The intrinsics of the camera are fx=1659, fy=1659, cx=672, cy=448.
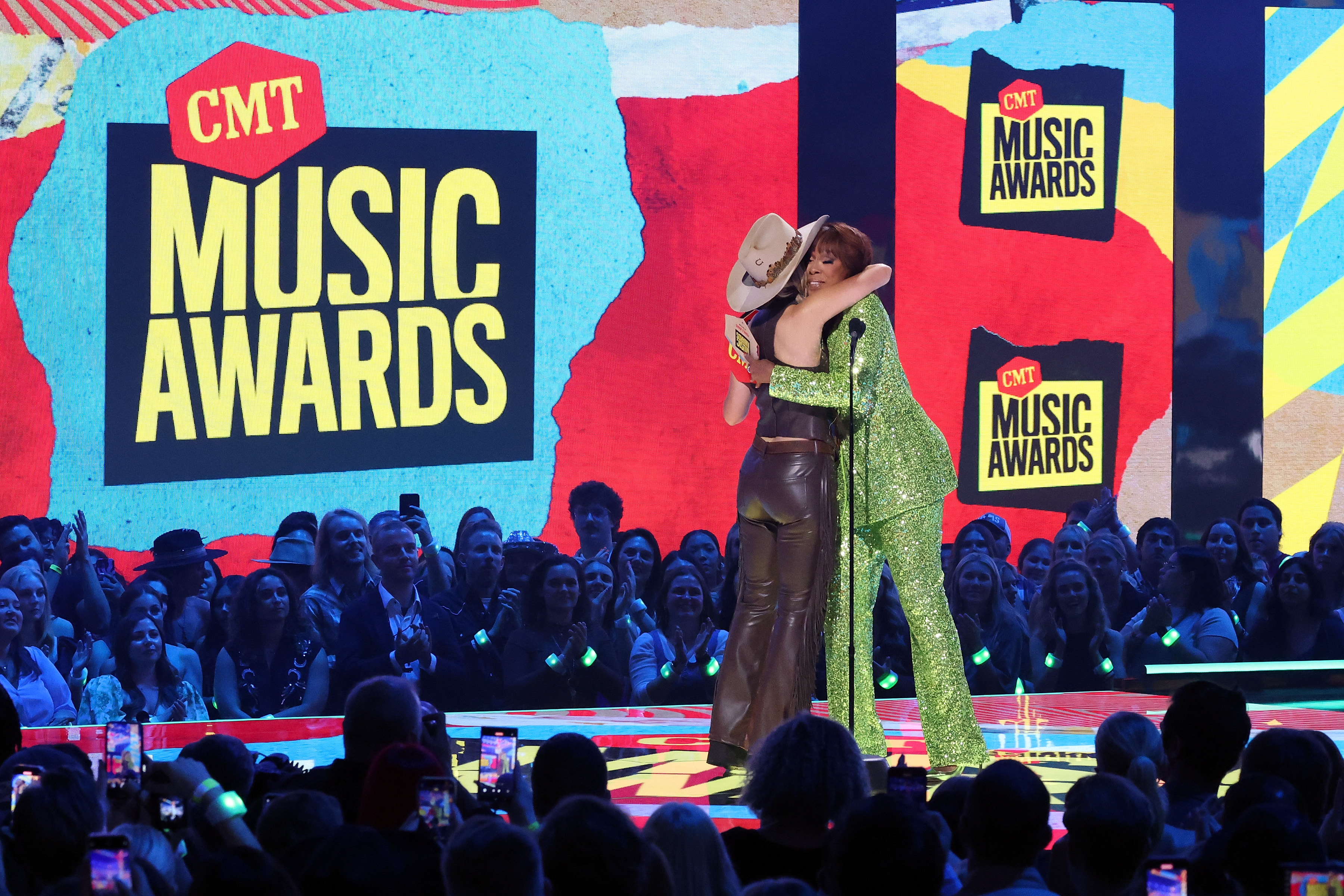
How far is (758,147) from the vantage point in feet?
23.6

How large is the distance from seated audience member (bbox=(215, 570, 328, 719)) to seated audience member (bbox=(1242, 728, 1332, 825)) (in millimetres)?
4407

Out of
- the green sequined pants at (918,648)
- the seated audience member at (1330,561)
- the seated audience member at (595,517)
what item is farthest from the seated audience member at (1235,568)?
the green sequined pants at (918,648)

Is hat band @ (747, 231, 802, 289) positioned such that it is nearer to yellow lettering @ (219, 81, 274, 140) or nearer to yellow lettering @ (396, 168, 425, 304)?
yellow lettering @ (396, 168, 425, 304)

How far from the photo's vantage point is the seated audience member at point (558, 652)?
266 inches

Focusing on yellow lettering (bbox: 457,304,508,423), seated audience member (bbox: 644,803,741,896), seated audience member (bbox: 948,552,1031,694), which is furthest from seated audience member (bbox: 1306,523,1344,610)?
seated audience member (bbox: 644,803,741,896)

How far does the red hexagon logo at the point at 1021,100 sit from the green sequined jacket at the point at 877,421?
2.98 metres

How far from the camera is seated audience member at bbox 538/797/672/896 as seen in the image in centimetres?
220

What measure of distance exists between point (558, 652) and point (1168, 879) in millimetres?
4851

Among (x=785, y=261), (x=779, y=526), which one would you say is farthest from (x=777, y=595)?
(x=785, y=261)

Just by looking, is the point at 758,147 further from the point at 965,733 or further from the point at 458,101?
the point at 965,733

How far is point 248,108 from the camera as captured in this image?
6789mm

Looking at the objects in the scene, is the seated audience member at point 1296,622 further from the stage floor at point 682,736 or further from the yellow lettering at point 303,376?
the yellow lettering at point 303,376

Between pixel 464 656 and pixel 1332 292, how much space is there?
170 inches

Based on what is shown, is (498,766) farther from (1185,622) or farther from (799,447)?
(1185,622)
